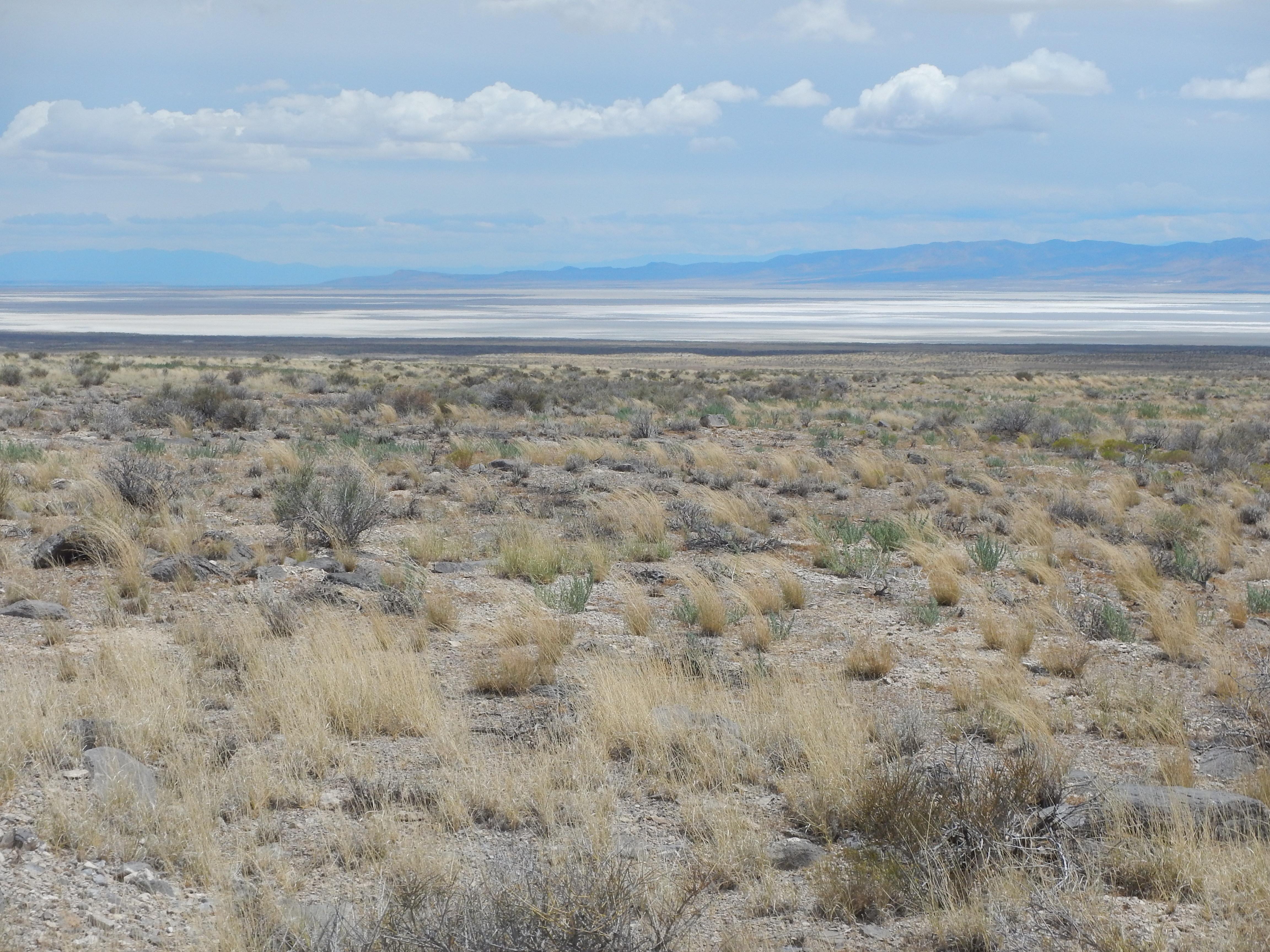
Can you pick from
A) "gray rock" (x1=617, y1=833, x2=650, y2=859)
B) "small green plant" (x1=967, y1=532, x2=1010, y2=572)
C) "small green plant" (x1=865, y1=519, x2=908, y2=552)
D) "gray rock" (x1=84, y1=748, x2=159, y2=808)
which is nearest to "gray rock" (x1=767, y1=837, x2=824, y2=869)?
"gray rock" (x1=617, y1=833, x2=650, y2=859)

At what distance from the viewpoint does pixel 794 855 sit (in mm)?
4727

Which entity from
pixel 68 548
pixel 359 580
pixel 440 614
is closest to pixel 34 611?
pixel 68 548

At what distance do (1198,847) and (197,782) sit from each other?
176 inches

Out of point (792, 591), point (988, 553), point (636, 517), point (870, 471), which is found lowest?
point (792, 591)

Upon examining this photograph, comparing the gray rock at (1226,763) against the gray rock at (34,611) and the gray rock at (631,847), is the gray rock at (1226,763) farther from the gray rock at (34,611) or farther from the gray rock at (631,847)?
the gray rock at (34,611)

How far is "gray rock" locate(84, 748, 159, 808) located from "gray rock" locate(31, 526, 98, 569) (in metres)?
5.15

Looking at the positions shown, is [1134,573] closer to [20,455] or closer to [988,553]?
[988,553]

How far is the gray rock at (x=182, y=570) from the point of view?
944cm

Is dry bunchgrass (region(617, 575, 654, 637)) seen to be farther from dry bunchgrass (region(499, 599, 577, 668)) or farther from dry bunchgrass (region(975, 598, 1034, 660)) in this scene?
dry bunchgrass (region(975, 598, 1034, 660))

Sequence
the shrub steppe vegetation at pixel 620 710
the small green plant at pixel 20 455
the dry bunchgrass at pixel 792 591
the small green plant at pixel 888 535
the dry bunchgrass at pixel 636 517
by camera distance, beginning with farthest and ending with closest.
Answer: the small green plant at pixel 20 455
the dry bunchgrass at pixel 636 517
the small green plant at pixel 888 535
the dry bunchgrass at pixel 792 591
the shrub steppe vegetation at pixel 620 710

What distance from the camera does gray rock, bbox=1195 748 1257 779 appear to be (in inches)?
227

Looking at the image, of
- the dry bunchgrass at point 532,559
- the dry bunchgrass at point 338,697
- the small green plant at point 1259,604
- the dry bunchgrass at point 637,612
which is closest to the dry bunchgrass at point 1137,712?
the small green plant at point 1259,604

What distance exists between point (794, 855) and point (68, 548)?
7.96 metres

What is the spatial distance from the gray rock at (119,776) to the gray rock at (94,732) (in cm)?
15
